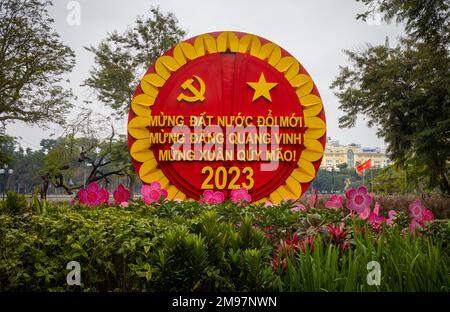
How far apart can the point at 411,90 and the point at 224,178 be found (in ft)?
30.9


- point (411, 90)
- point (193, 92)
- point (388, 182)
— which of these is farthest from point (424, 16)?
point (388, 182)

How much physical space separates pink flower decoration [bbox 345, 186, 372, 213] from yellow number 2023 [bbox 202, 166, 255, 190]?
3.53 metres

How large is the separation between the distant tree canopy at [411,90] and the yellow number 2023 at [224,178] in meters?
6.99

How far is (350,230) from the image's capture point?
10.5 feet

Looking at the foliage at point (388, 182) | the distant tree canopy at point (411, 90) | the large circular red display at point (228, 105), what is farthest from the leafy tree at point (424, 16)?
the foliage at point (388, 182)

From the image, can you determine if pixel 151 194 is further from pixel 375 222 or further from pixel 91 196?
pixel 375 222

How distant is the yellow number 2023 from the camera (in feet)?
22.9

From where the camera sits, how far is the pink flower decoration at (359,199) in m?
3.48

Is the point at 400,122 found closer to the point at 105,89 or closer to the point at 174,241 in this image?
the point at 174,241

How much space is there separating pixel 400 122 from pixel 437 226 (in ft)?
38.0

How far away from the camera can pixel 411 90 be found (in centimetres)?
1373

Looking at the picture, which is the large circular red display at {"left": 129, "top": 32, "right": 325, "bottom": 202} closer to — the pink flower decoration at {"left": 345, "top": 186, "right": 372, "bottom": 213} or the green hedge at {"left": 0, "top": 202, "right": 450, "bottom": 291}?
the pink flower decoration at {"left": 345, "top": 186, "right": 372, "bottom": 213}

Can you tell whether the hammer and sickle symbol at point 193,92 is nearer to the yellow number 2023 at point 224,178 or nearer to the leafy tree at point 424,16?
the yellow number 2023 at point 224,178

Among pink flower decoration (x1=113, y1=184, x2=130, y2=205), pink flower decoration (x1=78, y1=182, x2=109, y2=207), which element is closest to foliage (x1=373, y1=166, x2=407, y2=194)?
pink flower decoration (x1=113, y1=184, x2=130, y2=205)
